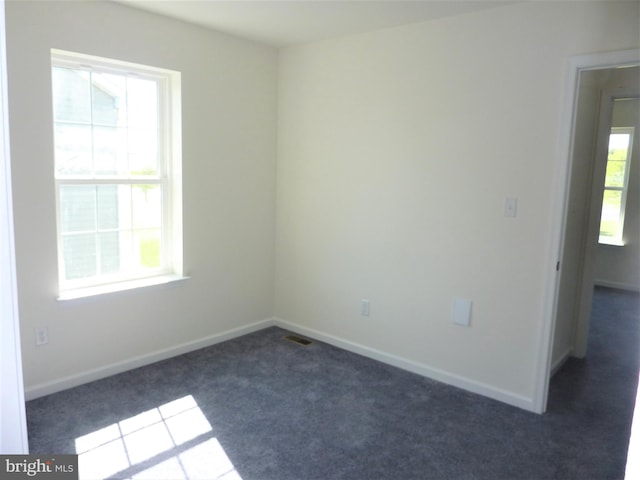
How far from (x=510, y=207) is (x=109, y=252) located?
2717mm

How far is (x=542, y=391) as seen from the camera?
2912 mm

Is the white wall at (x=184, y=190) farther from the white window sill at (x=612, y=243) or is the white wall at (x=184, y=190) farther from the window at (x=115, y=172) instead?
Answer: the white window sill at (x=612, y=243)

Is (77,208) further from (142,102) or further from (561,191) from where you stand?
(561,191)

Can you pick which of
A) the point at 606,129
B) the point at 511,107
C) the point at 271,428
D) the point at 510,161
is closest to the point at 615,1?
the point at 511,107

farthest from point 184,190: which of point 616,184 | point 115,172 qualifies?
point 616,184

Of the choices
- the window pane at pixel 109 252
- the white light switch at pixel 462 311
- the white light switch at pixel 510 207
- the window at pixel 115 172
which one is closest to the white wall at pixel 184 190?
the window at pixel 115 172

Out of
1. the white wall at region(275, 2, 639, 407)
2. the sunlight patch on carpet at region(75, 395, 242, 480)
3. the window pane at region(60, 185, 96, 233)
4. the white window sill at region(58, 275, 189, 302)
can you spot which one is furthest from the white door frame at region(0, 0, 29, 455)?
the white wall at region(275, 2, 639, 407)

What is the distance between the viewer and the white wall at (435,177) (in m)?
2.82

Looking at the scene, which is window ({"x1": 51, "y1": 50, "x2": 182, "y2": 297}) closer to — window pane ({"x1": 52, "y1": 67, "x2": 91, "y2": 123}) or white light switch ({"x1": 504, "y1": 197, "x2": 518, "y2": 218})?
window pane ({"x1": 52, "y1": 67, "x2": 91, "y2": 123})

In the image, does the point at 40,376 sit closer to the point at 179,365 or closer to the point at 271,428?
the point at 179,365

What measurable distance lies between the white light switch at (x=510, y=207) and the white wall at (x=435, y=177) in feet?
0.13

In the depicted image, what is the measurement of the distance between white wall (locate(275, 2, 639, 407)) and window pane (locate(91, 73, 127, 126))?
1.38 m

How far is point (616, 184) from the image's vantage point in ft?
20.2

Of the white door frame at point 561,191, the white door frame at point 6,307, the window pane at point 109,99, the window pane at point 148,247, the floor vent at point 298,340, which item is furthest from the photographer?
the floor vent at point 298,340
